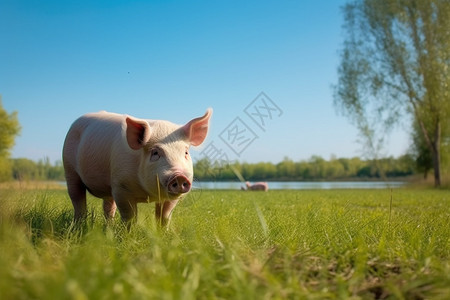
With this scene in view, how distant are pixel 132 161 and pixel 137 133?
348 mm

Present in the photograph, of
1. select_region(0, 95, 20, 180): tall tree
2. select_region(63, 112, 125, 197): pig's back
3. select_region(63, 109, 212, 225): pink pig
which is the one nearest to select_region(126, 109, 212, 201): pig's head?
select_region(63, 109, 212, 225): pink pig

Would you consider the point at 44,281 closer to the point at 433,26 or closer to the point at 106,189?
the point at 106,189

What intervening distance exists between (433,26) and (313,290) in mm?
26384

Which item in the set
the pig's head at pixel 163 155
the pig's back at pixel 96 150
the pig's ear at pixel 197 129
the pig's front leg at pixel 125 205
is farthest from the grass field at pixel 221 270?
the pig's back at pixel 96 150

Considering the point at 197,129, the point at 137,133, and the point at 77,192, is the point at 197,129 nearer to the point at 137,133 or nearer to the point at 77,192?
the point at 137,133

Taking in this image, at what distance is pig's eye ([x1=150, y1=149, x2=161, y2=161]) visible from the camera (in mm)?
4004

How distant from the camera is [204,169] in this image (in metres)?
5.16

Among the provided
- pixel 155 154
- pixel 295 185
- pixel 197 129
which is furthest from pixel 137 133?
pixel 295 185

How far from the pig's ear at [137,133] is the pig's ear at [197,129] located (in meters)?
0.45

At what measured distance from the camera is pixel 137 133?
4.07 meters

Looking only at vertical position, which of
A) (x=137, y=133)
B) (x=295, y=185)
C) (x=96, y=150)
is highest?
(x=137, y=133)

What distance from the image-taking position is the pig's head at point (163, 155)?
3.73 metres

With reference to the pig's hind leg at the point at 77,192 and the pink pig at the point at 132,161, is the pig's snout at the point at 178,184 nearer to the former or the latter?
the pink pig at the point at 132,161

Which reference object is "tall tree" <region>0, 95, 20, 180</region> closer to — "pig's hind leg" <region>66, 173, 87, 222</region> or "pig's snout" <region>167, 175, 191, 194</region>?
"pig's hind leg" <region>66, 173, 87, 222</region>
